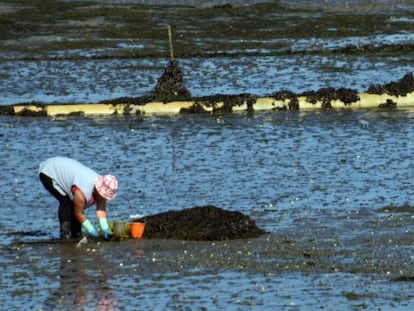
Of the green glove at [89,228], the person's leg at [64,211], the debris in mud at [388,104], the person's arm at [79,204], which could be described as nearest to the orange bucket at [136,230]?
the green glove at [89,228]

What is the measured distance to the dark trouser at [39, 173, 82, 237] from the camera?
46.8 ft

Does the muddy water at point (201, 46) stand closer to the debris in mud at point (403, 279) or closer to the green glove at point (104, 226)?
the green glove at point (104, 226)

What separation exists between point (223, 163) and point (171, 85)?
5009mm

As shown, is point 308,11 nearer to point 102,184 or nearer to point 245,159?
point 245,159

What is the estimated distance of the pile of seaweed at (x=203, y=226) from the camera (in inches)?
558

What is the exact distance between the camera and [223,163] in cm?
1836

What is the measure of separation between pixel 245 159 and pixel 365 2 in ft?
64.9

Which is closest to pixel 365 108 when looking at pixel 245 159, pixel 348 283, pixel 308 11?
pixel 245 159

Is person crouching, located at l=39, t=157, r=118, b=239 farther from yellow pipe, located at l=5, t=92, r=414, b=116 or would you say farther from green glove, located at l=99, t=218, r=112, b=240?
yellow pipe, located at l=5, t=92, r=414, b=116

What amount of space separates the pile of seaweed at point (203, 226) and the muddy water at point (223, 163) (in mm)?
162

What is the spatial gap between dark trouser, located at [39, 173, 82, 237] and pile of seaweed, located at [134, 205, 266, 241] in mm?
647

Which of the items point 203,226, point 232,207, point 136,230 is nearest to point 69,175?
point 136,230

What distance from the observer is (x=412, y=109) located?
74.3 ft

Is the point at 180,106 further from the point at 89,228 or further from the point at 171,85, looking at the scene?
A: the point at 89,228
